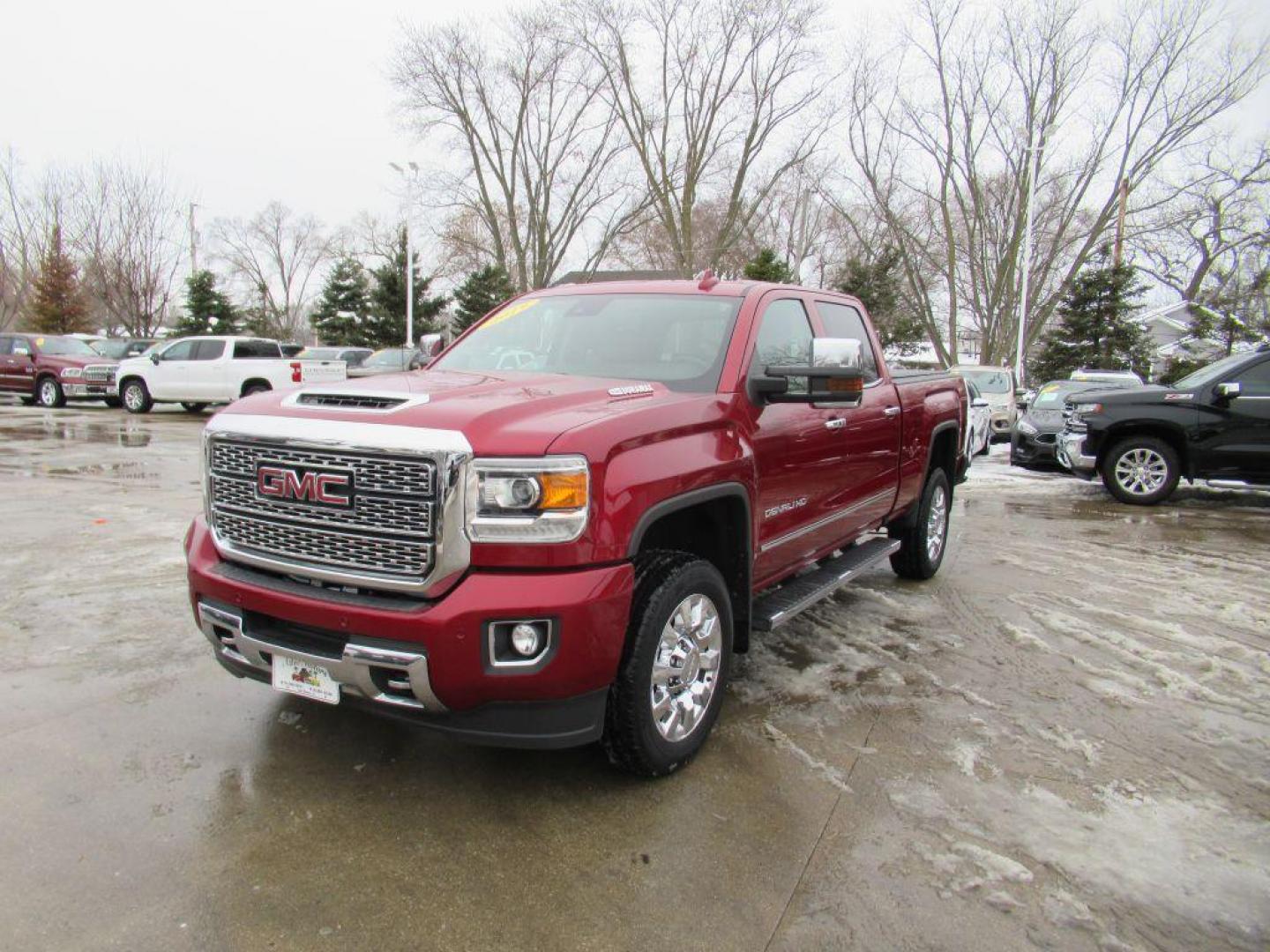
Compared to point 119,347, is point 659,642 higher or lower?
lower

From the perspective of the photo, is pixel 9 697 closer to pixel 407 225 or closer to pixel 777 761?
pixel 777 761

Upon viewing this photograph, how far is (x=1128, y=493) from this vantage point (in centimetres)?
1011

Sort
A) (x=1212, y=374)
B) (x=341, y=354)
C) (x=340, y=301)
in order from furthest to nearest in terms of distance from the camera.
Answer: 1. (x=340, y=301)
2. (x=341, y=354)
3. (x=1212, y=374)

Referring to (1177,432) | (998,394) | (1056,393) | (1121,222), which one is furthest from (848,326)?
(1121,222)

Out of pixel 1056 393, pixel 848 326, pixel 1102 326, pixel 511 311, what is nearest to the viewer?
pixel 511 311

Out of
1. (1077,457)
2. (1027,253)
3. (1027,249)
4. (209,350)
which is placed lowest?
(1077,457)

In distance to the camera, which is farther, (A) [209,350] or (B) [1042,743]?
(A) [209,350]

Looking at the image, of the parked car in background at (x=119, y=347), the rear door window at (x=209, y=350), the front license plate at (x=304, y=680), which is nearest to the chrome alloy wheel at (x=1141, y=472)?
the front license plate at (x=304, y=680)

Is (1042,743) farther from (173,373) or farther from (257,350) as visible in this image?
(173,373)

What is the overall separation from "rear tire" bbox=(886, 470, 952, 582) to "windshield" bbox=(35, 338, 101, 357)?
70.3ft

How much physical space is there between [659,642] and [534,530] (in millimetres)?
681

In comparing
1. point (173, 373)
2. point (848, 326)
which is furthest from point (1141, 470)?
point (173, 373)

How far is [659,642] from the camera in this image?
9.87 feet

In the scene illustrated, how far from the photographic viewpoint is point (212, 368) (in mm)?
18438
